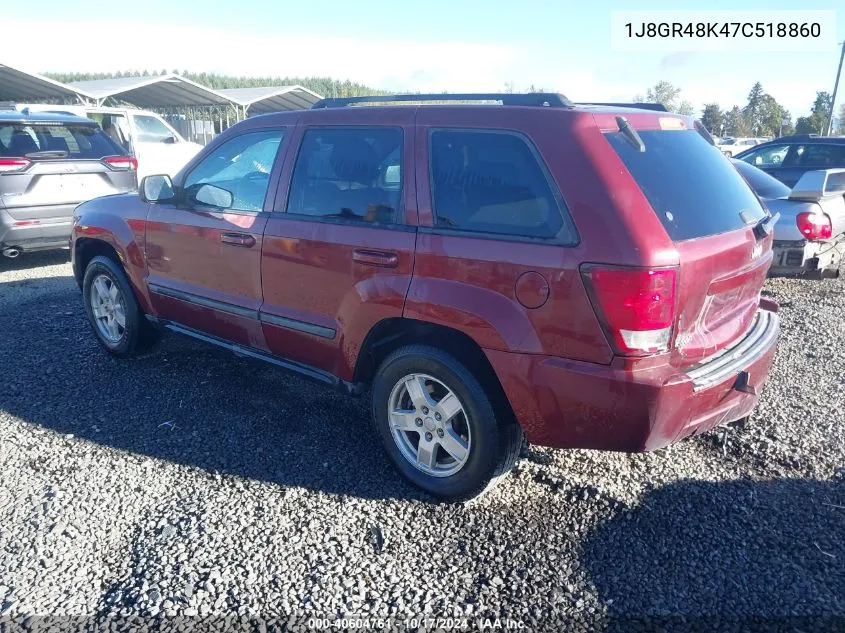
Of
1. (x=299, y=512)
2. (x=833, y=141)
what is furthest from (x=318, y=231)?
(x=833, y=141)

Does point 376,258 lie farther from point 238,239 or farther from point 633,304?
point 633,304

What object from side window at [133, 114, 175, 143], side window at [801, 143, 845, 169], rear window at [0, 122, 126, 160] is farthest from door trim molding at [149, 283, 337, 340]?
side window at [133, 114, 175, 143]

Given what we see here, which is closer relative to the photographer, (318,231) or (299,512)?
(299,512)

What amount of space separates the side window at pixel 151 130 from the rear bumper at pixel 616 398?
13811 mm

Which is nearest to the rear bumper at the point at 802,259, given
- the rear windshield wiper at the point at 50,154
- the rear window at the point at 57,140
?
the rear window at the point at 57,140

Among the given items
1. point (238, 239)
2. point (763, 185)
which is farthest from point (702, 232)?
point (763, 185)

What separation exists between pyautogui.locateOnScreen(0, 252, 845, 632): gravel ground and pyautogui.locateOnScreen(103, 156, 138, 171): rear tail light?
448cm

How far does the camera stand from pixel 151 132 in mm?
15000

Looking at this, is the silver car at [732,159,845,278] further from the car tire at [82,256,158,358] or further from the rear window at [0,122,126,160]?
the rear window at [0,122,126,160]

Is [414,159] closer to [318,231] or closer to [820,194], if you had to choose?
[318,231]

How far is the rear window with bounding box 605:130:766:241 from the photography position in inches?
109

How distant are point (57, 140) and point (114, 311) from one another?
412cm

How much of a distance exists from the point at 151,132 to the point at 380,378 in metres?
13.8

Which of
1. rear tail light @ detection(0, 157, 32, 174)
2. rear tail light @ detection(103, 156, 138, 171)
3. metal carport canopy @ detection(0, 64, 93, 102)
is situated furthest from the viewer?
metal carport canopy @ detection(0, 64, 93, 102)
